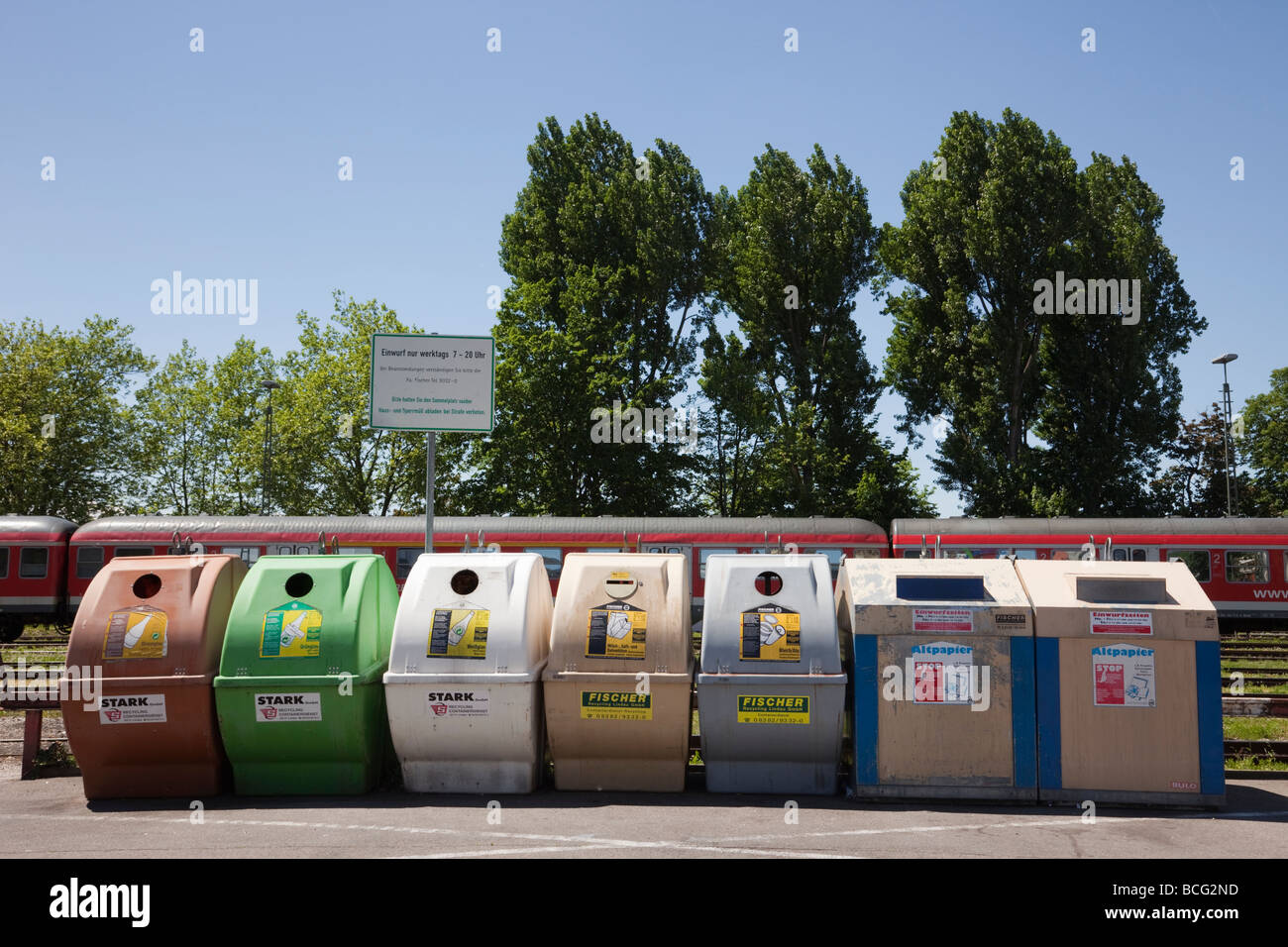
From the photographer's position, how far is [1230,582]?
A: 24.3 meters

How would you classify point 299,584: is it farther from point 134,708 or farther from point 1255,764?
point 1255,764

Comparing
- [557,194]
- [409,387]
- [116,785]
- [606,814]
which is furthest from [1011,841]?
[557,194]

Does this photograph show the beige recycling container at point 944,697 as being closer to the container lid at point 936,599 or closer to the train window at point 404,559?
the container lid at point 936,599

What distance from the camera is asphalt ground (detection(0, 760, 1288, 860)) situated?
5.82 metres

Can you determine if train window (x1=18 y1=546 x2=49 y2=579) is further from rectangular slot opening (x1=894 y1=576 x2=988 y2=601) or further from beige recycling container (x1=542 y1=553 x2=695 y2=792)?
rectangular slot opening (x1=894 y1=576 x2=988 y2=601)

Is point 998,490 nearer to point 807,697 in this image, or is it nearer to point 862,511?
point 862,511

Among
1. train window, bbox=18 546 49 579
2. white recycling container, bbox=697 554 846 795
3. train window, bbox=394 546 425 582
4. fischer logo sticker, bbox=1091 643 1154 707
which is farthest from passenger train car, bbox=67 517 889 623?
fischer logo sticker, bbox=1091 643 1154 707

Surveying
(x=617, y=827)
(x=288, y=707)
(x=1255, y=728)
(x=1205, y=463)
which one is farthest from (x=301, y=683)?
(x=1205, y=463)

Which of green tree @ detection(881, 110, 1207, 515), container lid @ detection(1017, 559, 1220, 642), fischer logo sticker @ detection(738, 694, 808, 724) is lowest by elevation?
fischer logo sticker @ detection(738, 694, 808, 724)

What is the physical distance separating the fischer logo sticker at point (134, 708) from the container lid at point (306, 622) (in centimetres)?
47

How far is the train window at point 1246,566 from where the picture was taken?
79.6 feet

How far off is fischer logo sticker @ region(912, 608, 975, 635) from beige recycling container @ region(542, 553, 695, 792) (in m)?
1.65

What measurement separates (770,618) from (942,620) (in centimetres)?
122

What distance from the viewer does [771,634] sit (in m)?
7.25
